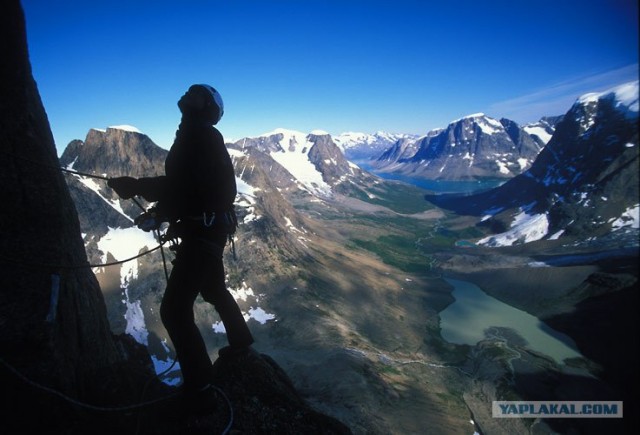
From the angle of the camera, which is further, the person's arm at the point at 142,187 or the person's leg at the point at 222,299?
the person's leg at the point at 222,299

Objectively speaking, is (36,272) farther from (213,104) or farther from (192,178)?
(213,104)

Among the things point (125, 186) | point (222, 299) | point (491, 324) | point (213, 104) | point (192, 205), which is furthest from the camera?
point (491, 324)

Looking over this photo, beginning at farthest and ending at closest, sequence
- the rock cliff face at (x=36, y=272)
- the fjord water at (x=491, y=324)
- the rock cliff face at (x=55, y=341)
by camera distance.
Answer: the fjord water at (x=491, y=324)
the rock cliff face at (x=36, y=272)
the rock cliff face at (x=55, y=341)

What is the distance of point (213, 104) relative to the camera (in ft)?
29.7

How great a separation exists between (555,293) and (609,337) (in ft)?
141

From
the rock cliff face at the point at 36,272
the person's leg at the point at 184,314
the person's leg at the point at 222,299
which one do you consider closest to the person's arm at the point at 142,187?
the person's leg at the point at 184,314

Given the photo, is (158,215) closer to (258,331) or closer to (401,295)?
(258,331)

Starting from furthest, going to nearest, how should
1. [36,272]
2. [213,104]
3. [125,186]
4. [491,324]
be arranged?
[491,324] → [36,272] → [213,104] → [125,186]

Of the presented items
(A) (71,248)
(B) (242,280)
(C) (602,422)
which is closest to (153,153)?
(B) (242,280)

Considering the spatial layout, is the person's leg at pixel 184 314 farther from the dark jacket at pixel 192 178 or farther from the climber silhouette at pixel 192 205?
the dark jacket at pixel 192 178

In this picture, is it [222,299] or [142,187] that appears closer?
[142,187]

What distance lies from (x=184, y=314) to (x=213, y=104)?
18.1 ft

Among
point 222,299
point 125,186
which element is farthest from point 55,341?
point 125,186

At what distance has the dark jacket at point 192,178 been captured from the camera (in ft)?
27.5
